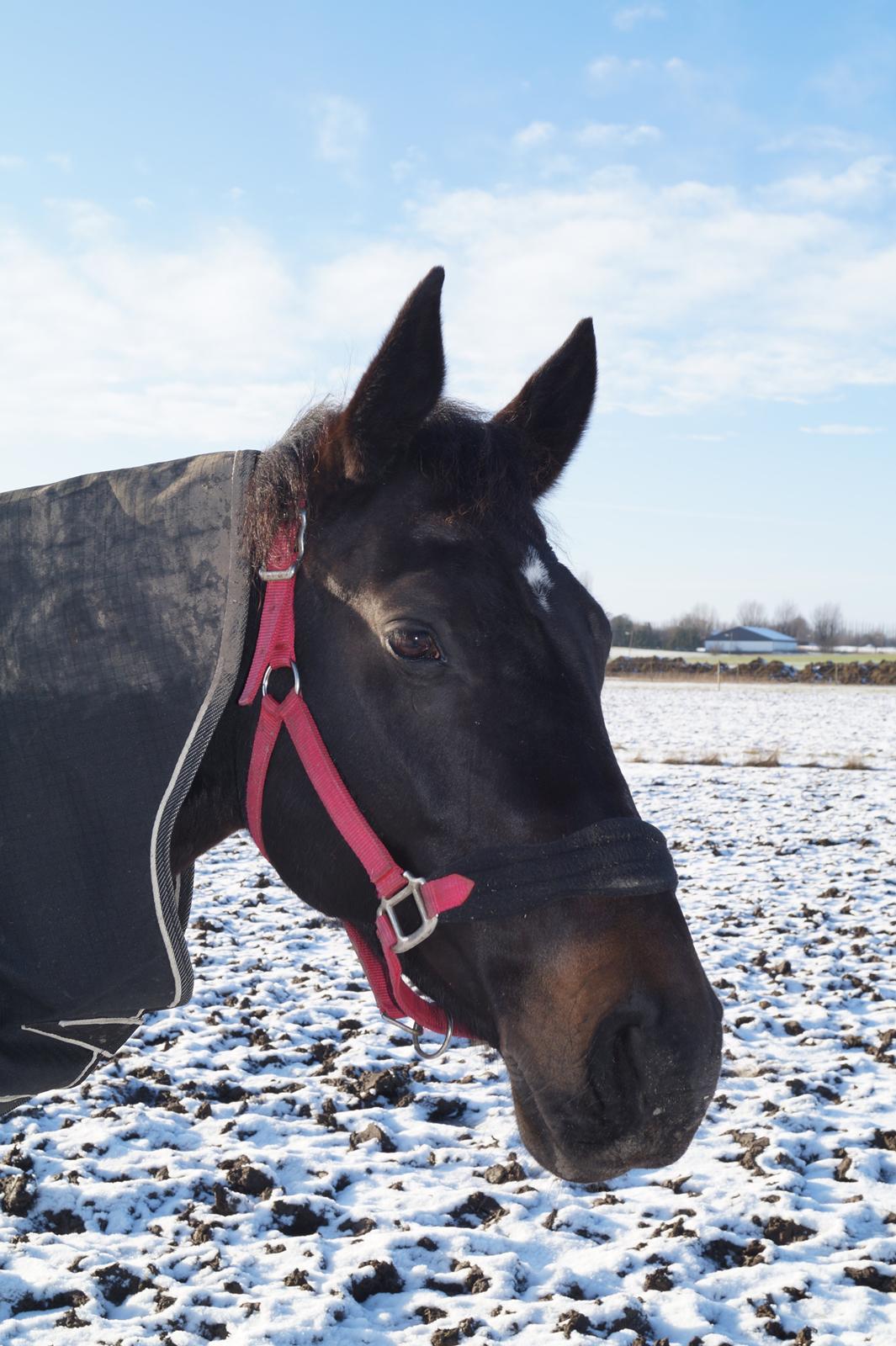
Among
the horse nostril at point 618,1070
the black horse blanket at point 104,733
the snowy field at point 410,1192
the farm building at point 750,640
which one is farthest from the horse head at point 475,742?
the farm building at point 750,640

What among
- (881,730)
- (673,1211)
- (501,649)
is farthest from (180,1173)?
(881,730)

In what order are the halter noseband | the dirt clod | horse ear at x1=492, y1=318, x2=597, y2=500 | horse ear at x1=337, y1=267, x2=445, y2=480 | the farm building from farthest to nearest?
the farm building → the dirt clod → horse ear at x1=492, y1=318, x2=597, y2=500 → horse ear at x1=337, y1=267, x2=445, y2=480 → the halter noseband

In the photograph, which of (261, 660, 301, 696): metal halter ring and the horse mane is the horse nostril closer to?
(261, 660, 301, 696): metal halter ring

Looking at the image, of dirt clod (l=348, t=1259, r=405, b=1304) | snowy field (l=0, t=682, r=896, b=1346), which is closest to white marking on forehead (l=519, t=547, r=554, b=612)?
snowy field (l=0, t=682, r=896, b=1346)

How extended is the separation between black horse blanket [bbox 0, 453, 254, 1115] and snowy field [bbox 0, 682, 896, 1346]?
5.59ft

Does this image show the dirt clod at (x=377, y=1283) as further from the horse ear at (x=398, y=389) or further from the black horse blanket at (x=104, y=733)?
the horse ear at (x=398, y=389)

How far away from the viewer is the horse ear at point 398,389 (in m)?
2.00

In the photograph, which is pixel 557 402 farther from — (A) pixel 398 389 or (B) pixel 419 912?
(B) pixel 419 912

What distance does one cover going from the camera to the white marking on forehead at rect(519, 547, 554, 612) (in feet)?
Result: 6.53

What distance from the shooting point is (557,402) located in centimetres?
257

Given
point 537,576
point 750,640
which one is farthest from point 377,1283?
point 750,640

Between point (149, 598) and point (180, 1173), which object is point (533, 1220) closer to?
point (180, 1173)

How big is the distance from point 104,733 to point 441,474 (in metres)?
0.97

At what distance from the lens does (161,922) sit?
6.61ft
